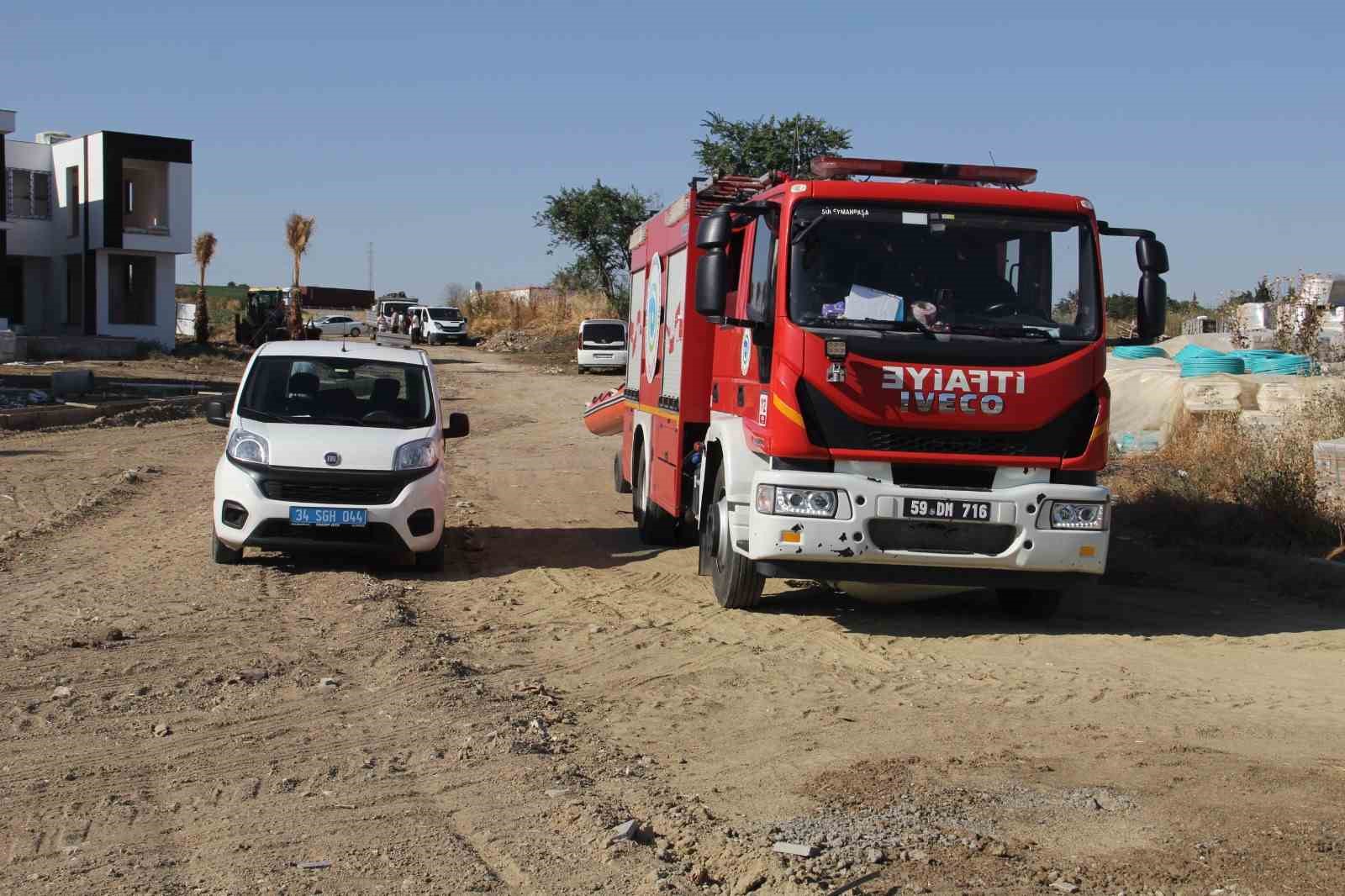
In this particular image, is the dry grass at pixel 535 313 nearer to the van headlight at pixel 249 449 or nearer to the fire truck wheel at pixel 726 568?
the van headlight at pixel 249 449

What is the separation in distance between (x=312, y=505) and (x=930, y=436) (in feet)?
15.4

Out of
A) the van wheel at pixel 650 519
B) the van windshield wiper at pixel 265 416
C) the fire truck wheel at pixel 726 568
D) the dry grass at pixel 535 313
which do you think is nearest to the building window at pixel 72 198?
the dry grass at pixel 535 313

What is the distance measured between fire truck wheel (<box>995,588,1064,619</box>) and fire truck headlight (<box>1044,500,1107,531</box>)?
0.91 m

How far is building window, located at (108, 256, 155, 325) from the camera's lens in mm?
46406

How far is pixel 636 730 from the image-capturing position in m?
6.86

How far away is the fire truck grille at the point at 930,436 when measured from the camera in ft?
29.5

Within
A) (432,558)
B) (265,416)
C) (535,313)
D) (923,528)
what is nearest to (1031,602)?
(923,528)

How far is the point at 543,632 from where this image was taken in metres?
9.10

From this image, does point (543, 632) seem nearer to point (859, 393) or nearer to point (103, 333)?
point (859, 393)

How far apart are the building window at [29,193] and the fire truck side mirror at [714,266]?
42.4 metres

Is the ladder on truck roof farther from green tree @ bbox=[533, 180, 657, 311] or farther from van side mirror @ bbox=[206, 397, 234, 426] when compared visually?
green tree @ bbox=[533, 180, 657, 311]

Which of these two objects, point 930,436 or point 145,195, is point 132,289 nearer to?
point 145,195

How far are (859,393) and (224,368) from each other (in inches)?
1348

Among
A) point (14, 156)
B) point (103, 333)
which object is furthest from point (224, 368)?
point (14, 156)
